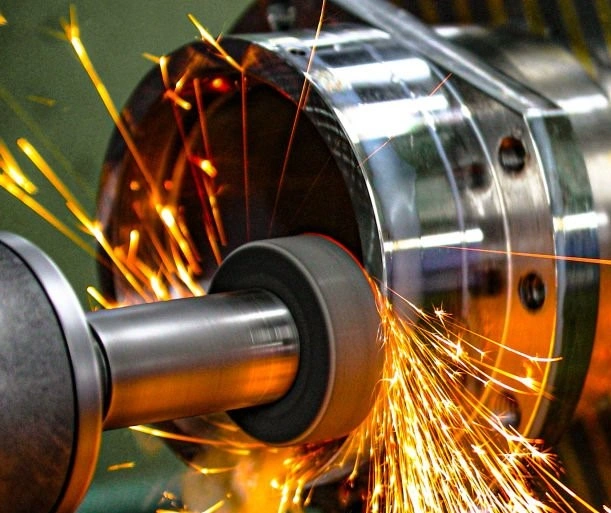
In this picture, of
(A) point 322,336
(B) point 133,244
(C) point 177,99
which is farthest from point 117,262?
(A) point 322,336

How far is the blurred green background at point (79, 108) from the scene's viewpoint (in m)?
1.34

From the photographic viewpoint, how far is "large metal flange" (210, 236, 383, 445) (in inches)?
33.5

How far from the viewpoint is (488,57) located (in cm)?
98

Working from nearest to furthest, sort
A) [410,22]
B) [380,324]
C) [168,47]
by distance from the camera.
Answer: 1. [380,324]
2. [410,22]
3. [168,47]

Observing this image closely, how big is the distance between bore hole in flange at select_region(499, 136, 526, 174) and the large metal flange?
140 mm

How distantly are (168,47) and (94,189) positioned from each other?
0.64 feet

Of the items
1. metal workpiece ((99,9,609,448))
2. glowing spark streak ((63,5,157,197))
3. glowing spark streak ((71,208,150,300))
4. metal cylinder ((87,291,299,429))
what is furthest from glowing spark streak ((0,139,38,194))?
metal cylinder ((87,291,299,429))

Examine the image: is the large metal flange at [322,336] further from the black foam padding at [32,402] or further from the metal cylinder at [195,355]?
the black foam padding at [32,402]

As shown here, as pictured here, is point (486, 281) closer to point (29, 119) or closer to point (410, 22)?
point (410, 22)

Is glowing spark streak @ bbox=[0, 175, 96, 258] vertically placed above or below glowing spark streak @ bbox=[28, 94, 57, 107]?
below

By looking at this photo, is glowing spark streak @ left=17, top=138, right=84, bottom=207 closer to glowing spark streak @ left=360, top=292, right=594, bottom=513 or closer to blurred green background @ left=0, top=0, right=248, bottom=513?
blurred green background @ left=0, top=0, right=248, bottom=513

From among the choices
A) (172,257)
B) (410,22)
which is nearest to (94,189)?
(172,257)

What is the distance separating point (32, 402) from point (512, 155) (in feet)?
1.36

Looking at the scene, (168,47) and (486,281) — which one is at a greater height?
(168,47)
